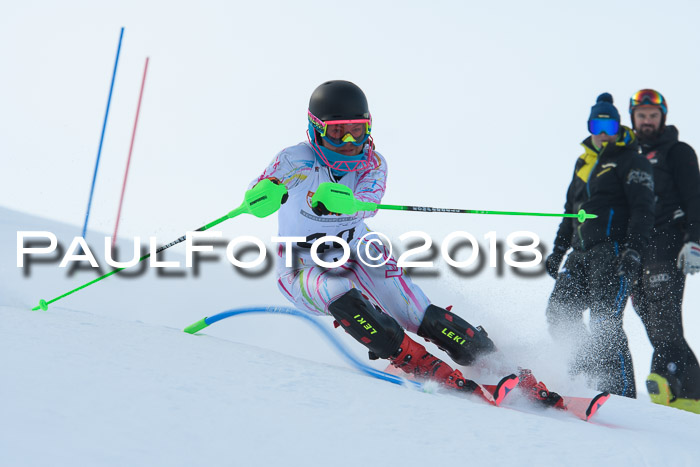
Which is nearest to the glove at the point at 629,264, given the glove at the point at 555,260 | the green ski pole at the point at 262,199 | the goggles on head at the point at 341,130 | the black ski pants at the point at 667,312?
the black ski pants at the point at 667,312

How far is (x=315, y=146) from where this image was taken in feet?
10.5

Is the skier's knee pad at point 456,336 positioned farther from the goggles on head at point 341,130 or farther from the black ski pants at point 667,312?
the black ski pants at point 667,312

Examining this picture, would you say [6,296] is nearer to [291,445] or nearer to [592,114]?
[291,445]

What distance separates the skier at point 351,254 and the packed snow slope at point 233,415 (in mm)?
312

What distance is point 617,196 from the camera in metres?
4.09

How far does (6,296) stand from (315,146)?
70.7 inches

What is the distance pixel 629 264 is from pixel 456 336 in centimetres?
139

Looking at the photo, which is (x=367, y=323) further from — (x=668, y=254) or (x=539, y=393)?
(x=668, y=254)

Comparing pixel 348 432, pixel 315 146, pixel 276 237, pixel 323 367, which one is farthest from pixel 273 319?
pixel 348 432

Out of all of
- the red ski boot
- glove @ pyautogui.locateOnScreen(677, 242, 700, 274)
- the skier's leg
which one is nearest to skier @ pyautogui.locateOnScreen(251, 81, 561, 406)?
the red ski boot

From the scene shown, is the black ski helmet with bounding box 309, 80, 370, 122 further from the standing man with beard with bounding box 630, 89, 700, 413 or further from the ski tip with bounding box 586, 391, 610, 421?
the standing man with beard with bounding box 630, 89, 700, 413

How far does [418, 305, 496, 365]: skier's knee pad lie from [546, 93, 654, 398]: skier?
2.68ft

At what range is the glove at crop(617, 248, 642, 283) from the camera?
381 cm

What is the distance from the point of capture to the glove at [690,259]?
405 cm
